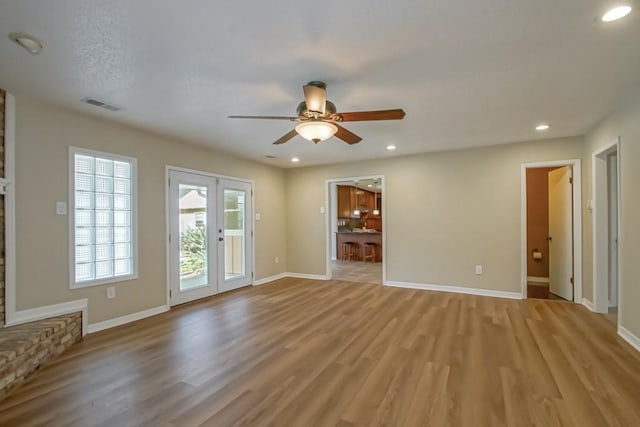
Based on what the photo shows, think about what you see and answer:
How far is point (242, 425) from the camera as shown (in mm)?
1902

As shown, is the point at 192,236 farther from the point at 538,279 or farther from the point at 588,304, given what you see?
the point at 538,279

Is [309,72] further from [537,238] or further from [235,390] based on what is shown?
[537,238]

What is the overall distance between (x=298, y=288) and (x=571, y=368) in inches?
158

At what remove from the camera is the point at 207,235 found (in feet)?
16.6

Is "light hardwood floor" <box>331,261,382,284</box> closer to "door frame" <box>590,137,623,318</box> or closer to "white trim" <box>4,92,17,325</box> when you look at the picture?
"door frame" <box>590,137,623,318</box>

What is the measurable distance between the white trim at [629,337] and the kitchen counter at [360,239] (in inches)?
239

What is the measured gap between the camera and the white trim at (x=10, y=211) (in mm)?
2879

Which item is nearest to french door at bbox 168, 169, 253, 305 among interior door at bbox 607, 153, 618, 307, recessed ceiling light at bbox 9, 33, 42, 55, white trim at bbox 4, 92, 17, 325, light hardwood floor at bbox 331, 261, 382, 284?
white trim at bbox 4, 92, 17, 325

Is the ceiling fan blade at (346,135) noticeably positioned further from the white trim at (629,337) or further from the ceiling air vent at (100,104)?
the white trim at (629,337)

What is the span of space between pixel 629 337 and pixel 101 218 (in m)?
5.87

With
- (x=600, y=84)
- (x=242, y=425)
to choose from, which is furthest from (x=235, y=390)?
(x=600, y=84)

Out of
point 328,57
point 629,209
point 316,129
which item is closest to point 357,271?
point 629,209

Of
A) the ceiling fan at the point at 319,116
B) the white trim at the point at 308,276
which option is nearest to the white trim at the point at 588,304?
the ceiling fan at the point at 319,116

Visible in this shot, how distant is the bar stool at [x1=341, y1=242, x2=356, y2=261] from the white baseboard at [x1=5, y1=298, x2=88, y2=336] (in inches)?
282
